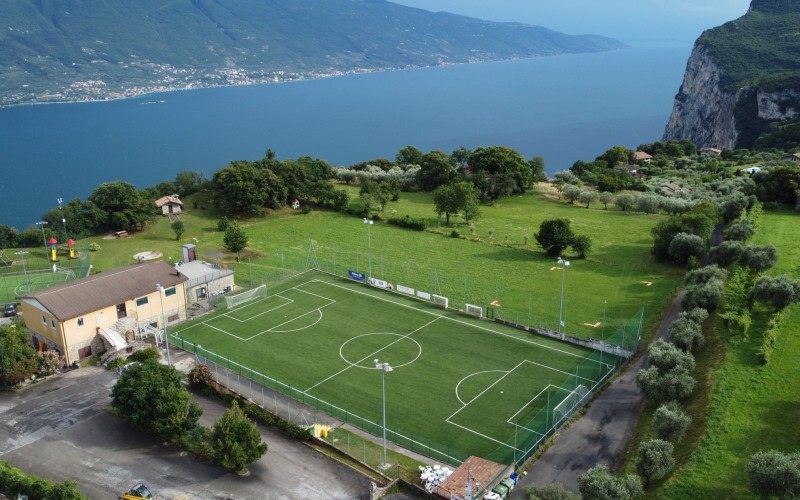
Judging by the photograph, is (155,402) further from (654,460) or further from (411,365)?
(654,460)

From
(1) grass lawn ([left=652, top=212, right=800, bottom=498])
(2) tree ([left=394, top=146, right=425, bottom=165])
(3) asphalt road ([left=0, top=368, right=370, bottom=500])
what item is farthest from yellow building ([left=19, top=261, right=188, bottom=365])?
(2) tree ([left=394, top=146, right=425, bottom=165])

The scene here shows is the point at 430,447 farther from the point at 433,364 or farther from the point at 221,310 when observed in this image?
the point at 221,310

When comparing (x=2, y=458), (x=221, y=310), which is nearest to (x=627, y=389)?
(x=221, y=310)

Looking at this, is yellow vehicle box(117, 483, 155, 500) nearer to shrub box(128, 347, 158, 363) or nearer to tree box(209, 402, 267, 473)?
tree box(209, 402, 267, 473)

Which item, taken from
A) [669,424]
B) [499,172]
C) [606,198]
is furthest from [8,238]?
[606,198]

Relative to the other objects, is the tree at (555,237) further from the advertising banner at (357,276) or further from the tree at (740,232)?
the advertising banner at (357,276)

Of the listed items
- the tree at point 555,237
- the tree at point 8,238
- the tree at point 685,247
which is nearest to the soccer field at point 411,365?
the tree at point 555,237

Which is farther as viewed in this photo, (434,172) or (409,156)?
(409,156)
